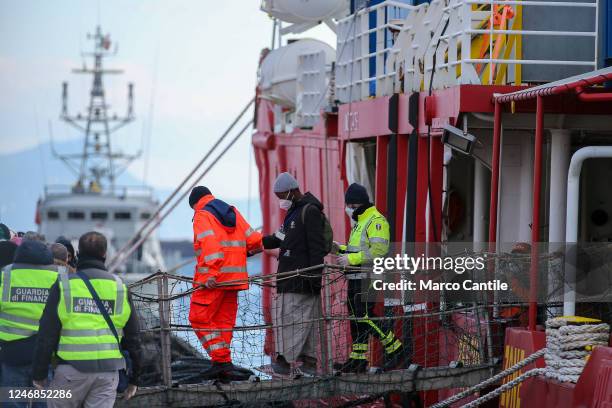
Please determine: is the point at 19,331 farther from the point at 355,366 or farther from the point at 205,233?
the point at 355,366

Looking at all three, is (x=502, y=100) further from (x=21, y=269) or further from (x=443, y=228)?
(x=21, y=269)

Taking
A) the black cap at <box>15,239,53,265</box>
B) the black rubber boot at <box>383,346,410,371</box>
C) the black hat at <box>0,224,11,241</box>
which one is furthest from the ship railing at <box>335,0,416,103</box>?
the black cap at <box>15,239,53,265</box>

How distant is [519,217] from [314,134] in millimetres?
7700

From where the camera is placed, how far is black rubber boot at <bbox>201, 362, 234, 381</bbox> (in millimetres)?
11125

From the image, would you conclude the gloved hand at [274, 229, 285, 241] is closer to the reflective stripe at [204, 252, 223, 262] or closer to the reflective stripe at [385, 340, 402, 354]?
the reflective stripe at [204, 252, 223, 262]

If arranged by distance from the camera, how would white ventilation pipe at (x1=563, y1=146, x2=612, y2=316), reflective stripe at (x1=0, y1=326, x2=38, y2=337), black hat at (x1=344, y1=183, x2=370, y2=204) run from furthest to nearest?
black hat at (x1=344, y1=183, x2=370, y2=204) < white ventilation pipe at (x1=563, y1=146, x2=612, y2=316) < reflective stripe at (x1=0, y1=326, x2=38, y2=337)

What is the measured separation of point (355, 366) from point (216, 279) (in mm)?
1390

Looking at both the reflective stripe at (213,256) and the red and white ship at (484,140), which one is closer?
the red and white ship at (484,140)

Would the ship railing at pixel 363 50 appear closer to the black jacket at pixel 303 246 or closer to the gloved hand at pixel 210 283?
the black jacket at pixel 303 246

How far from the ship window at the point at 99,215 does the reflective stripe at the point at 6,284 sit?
42181mm

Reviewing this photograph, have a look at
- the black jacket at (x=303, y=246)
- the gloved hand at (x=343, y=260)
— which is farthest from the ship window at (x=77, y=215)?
the black jacket at (x=303, y=246)

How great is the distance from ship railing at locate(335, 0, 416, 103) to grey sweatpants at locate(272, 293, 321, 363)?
4762 millimetres

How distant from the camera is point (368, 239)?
11781 mm

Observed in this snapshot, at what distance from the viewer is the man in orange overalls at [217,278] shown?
36.7 feet
